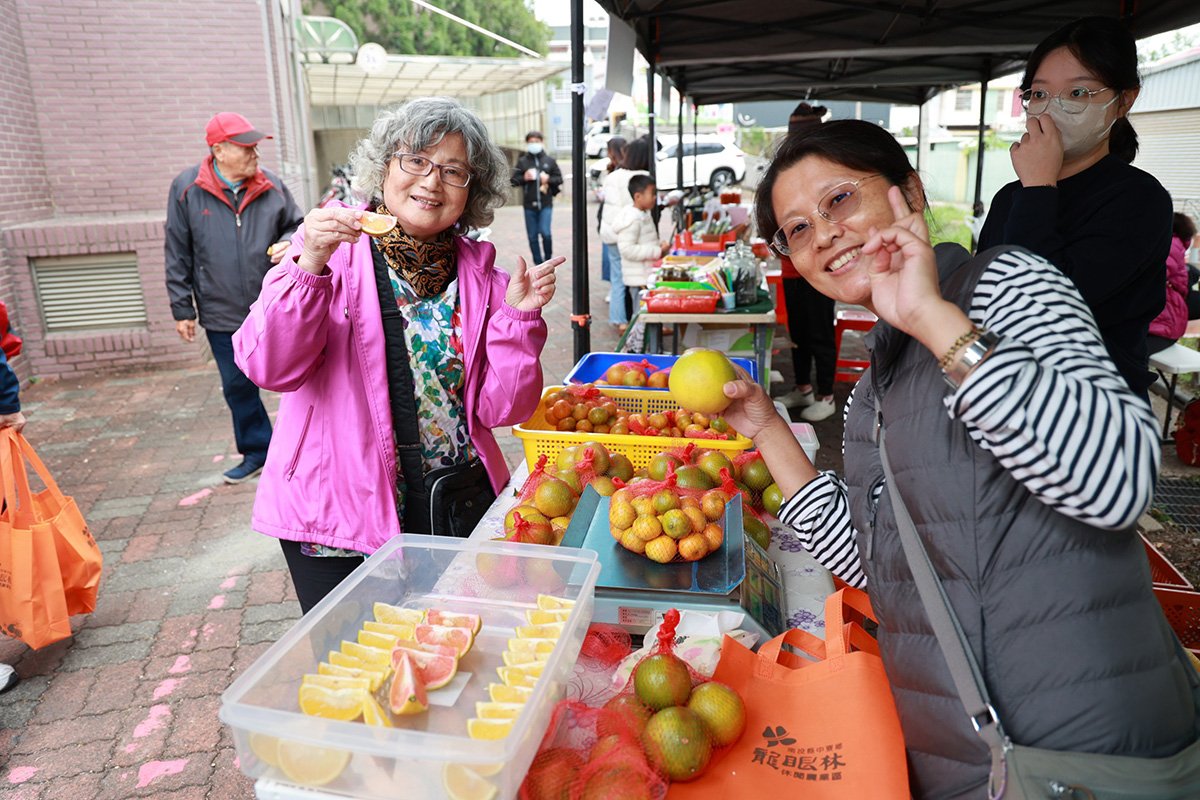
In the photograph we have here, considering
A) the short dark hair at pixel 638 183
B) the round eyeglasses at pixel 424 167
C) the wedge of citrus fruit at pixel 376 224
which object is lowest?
the wedge of citrus fruit at pixel 376 224

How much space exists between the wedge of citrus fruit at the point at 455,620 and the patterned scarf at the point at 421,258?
1181 mm

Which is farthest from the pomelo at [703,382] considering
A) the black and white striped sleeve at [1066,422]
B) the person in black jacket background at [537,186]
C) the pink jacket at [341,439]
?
the person in black jacket background at [537,186]

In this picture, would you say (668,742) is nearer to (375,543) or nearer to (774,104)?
(375,543)

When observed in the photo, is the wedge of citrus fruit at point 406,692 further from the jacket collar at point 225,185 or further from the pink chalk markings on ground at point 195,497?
the jacket collar at point 225,185

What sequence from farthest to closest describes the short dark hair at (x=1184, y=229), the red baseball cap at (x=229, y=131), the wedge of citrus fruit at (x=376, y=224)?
the short dark hair at (x=1184, y=229) → the red baseball cap at (x=229, y=131) → the wedge of citrus fruit at (x=376, y=224)

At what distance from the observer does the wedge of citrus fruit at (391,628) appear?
150cm

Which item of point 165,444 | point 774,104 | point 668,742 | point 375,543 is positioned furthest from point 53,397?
point 774,104

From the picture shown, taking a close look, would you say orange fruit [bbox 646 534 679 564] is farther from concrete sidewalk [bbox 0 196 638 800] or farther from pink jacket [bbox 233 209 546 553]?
concrete sidewalk [bbox 0 196 638 800]

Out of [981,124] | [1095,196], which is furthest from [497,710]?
[981,124]

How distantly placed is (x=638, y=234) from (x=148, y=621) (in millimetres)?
6185

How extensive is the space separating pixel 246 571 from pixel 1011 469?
14.7 ft

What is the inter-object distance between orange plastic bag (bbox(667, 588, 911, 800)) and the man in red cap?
16.3 feet

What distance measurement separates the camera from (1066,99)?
248 cm

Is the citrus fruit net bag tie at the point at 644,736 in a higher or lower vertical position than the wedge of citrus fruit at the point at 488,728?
lower
